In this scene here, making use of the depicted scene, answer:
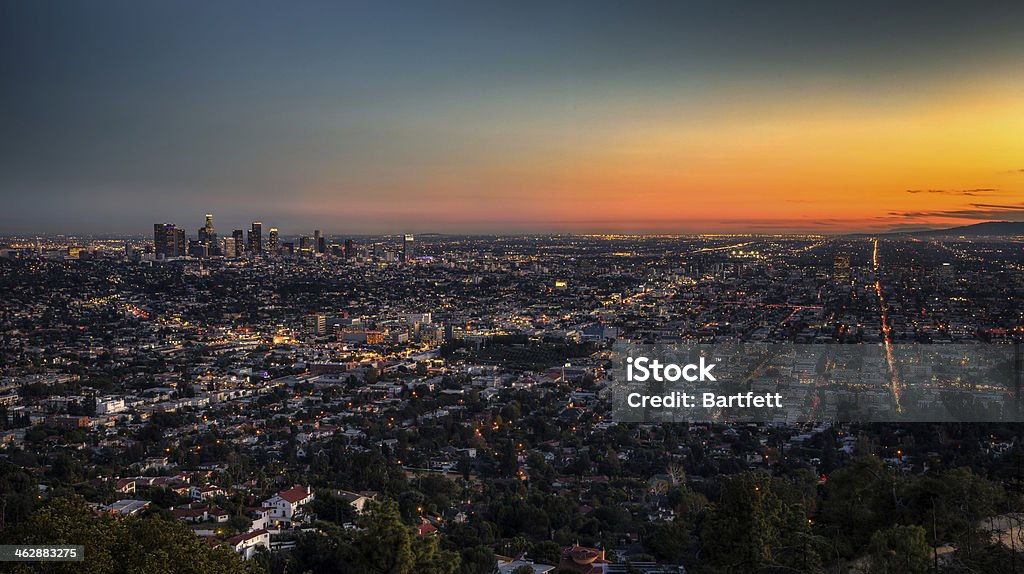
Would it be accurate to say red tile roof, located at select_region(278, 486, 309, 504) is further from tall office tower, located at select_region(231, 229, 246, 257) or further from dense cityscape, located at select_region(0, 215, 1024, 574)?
tall office tower, located at select_region(231, 229, 246, 257)

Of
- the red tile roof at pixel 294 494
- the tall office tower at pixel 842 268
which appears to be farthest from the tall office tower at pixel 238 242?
the red tile roof at pixel 294 494

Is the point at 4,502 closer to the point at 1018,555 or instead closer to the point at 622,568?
the point at 622,568

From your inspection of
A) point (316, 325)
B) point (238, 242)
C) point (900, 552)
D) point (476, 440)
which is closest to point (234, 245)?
point (238, 242)

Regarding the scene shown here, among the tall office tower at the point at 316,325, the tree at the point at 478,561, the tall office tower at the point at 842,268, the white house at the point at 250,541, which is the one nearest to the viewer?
the tree at the point at 478,561

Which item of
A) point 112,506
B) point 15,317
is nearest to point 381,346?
point 15,317

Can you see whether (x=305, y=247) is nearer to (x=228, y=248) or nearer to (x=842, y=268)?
(x=228, y=248)

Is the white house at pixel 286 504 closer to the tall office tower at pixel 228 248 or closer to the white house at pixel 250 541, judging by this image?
the white house at pixel 250 541

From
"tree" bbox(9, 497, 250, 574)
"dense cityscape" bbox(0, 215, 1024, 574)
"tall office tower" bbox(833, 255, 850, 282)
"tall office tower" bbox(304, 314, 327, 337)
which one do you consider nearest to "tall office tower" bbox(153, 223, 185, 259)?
"dense cityscape" bbox(0, 215, 1024, 574)
